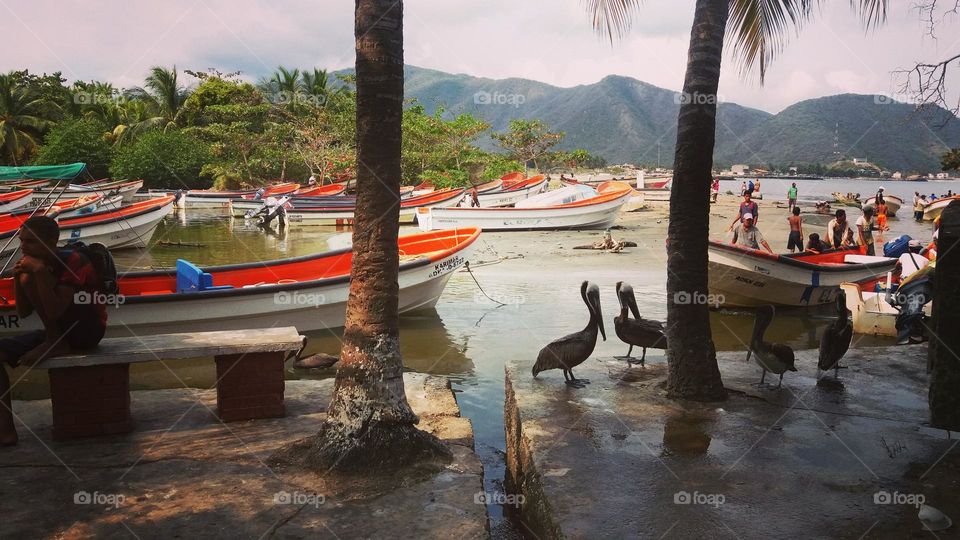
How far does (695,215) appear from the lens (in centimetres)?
535

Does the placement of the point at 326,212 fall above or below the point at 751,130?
below

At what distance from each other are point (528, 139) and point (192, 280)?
1691 inches

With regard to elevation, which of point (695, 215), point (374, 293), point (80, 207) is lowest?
point (374, 293)

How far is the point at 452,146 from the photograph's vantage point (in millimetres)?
39688

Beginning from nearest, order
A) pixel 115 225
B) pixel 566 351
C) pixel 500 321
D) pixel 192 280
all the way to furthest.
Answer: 1. pixel 566 351
2. pixel 192 280
3. pixel 500 321
4. pixel 115 225

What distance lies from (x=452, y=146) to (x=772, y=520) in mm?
37490

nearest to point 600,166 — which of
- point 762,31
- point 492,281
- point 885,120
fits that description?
point 885,120

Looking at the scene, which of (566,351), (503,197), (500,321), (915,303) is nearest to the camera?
(566,351)

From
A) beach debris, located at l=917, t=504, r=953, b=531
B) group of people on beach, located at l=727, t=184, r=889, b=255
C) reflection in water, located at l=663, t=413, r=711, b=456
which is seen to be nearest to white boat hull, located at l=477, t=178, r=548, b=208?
group of people on beach, located at l=727, t=184, r=889, b=255

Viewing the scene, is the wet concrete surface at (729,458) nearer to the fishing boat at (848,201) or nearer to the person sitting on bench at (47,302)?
the person sitting on bench at (47,302)

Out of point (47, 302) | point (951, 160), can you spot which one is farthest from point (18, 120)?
point (951, 160)

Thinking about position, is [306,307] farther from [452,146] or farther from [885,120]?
[885,120]

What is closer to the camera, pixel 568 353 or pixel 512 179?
pixel 568 353

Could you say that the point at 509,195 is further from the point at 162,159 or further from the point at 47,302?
the point at 47,302
